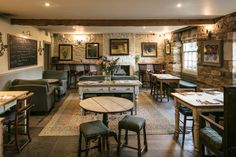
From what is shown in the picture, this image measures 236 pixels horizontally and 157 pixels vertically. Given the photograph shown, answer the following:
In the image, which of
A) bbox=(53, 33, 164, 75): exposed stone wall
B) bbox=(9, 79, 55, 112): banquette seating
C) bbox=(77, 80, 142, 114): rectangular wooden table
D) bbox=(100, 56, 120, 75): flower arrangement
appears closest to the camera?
bbox=(9, 79, 55, 112): banquette seating

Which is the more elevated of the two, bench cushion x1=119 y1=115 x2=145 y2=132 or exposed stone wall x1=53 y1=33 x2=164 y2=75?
exposed stone wall x1=53 y1=33 x2=164 y2=75

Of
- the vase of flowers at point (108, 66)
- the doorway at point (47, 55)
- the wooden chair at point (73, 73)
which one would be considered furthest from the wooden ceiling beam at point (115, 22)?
the wooden chair at point (73, 73)

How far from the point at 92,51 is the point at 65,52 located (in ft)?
4.15

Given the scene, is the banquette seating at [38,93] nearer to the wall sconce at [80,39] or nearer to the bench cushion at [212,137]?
the bench cushion at [212,137]

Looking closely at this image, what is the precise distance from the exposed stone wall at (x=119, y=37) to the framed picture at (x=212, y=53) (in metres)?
4.66

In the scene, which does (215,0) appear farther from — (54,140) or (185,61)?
(185,61)

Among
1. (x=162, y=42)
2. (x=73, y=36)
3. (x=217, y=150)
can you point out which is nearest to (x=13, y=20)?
(x=73, y=36)

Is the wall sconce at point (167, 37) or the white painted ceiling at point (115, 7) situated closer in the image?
the white painted ceiling at point (115, 7)

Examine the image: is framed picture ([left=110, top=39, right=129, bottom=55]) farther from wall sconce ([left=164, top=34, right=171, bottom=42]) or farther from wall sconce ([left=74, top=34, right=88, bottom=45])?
wall sconce ([left=164, top=34, right=171, bottom=42])

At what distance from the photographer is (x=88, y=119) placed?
5.50 meters

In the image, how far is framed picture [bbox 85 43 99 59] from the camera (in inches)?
439

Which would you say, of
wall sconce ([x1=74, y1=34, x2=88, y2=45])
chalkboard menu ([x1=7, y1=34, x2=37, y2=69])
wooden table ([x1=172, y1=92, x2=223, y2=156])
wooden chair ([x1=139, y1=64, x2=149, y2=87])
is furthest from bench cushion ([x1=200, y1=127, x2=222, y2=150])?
wall sconce ([x1=74, y1=34, x2=88, y2=45])

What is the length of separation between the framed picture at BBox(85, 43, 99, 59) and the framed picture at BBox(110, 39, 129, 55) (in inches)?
28.4

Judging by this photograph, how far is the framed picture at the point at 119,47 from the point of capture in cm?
1109
